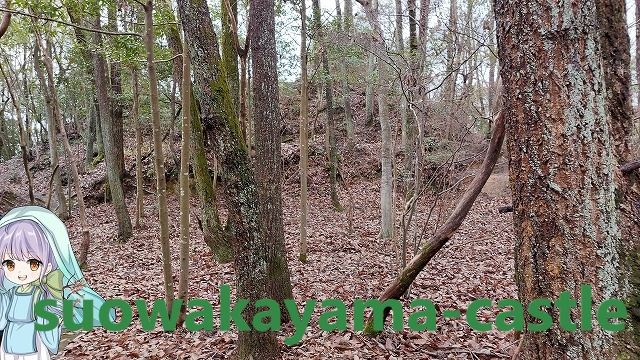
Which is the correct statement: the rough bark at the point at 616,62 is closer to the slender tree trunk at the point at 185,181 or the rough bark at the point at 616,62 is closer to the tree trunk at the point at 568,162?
the tree trunk at the point at 568,162

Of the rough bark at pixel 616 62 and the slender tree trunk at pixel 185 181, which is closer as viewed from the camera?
the rough bark at pixel 616 62

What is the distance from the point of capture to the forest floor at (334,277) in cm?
367

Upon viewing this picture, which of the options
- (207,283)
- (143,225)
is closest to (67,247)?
(207,283)

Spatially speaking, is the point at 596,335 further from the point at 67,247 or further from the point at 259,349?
the point at 67,247

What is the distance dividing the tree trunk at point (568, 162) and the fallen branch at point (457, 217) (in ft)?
3.64

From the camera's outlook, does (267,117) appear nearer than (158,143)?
No

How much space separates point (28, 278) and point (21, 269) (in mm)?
78

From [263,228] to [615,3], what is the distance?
8.11 feet

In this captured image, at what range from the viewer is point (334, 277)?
6.05 meters

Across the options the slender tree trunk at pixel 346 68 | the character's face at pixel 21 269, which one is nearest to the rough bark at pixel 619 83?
the character's face at pixel 21 269

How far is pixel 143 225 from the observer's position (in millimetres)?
10773

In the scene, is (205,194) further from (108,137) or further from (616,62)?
(616,62)

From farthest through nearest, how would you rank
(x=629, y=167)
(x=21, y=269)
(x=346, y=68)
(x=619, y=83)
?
(x=346, y=68) < (x=21, y=269) < (x=619, y=83) < (x=629, y=167)

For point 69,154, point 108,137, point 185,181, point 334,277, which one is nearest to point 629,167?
point 185,181
